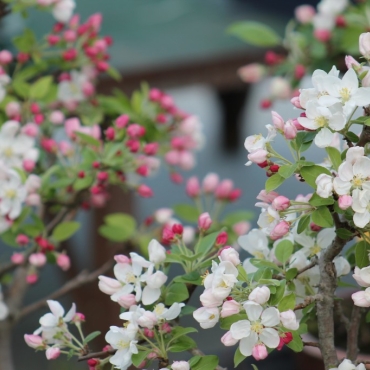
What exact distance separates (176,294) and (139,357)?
90 mm

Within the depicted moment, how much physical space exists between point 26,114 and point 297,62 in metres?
0.61

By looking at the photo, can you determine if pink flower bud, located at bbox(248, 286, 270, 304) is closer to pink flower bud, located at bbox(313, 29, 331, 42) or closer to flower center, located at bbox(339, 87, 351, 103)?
flower center, located at bbox(339, 87, 351, 103)

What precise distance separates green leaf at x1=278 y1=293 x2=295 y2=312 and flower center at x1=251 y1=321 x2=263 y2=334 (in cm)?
3

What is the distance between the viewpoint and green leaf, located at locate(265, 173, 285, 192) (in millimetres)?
787

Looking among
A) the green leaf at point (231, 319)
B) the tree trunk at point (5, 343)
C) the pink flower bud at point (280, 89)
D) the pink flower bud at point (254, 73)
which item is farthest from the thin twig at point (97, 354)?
the pink flower bud at point (254, 73)

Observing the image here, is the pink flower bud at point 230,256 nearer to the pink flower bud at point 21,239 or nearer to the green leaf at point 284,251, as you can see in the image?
the green leaf at point 284,251

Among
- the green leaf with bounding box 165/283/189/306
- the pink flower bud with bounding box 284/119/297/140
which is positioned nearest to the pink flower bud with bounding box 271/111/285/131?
the pink flower bud with bounding box 284/119/297/140

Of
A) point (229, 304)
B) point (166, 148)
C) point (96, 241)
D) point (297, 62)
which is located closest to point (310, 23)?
point (297, 62)

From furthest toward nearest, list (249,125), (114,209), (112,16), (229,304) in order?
(249,125), (112,16), (114,209), (229,304)

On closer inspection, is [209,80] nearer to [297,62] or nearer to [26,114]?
[297,62]

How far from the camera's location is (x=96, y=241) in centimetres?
228

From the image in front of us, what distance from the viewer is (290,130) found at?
783mm

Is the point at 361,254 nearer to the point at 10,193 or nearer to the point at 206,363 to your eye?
the point at 206,363

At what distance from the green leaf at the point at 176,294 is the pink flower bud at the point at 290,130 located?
0.22 m
